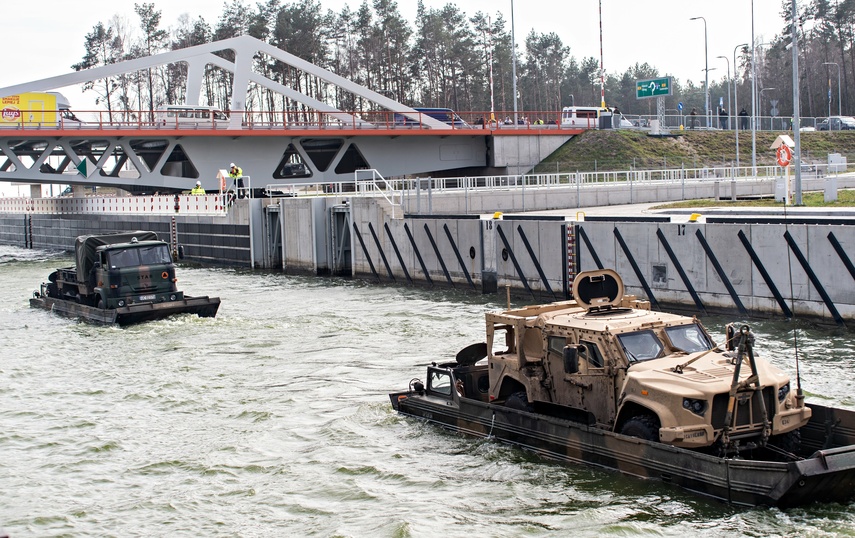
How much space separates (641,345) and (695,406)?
5.04 ft

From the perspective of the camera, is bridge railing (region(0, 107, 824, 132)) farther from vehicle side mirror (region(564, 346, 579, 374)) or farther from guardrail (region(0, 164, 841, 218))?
vehicle side mirror (region(564, 346, 579, 374))

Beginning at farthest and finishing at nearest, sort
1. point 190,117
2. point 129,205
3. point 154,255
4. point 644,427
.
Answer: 1. point 190,117
2. point 129,205
3. point 154,255
4. point 644,427

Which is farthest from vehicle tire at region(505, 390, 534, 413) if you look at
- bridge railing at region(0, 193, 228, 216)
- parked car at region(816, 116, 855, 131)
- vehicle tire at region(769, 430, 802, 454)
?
parked car at region(816, 116, 855, 131)

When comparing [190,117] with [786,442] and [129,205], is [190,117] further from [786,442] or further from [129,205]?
[786,442]

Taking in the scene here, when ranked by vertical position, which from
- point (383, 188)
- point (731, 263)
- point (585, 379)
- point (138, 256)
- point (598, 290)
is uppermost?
point (383, 188)

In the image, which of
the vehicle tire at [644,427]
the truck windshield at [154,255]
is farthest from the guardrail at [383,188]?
the vehicle tire at [644,427]

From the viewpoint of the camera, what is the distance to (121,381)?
21734 mm

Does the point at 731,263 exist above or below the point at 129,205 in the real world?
below

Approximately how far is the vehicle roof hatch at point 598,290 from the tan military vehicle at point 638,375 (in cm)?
1

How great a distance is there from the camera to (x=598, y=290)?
578 inches

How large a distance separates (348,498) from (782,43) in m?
126

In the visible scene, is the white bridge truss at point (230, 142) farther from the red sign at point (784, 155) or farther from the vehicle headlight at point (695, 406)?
the vehicle headlight at point (695, 406)

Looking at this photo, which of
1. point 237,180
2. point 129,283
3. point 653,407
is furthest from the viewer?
point 237,180

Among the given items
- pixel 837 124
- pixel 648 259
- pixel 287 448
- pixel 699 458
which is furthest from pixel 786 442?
pixel 837 124
